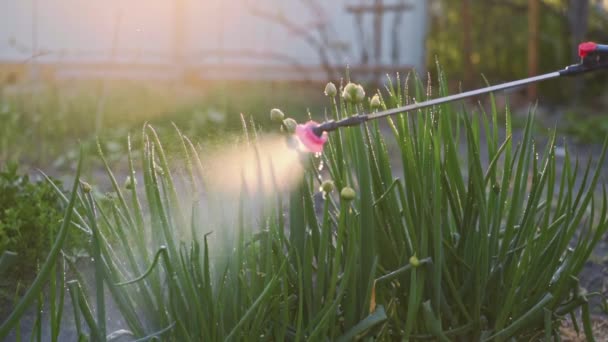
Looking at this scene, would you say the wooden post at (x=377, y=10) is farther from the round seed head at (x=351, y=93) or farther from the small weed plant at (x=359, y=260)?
the round seed head at (x=351, y=93)

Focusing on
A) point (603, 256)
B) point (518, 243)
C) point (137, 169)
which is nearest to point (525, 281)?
point (518, 243)

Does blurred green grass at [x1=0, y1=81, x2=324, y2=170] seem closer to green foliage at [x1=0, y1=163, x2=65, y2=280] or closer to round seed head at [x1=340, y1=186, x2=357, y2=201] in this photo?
green foliage at [x1=0, y1=163, x2=65, y2=280]

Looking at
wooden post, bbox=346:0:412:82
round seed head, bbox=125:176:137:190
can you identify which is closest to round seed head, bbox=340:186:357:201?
round seed head, bbox=125:176:137:190

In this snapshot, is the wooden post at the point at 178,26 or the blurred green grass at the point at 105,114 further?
the wooden post at the point at 178,26

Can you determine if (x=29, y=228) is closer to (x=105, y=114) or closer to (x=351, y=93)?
(x=351, y=93)

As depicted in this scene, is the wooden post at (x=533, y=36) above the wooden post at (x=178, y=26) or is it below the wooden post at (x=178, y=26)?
below

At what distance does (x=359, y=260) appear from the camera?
1822mm

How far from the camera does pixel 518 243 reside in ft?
6.48

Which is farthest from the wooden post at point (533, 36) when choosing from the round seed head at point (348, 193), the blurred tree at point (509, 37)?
the round seed head at point (348, 193)

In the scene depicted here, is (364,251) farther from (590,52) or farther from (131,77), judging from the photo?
(131,77)

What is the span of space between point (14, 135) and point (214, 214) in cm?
392

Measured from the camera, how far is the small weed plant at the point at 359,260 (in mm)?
1718

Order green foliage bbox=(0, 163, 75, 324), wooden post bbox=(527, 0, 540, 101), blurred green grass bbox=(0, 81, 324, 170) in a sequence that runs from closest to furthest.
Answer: green foliage bbox=(0, 163, 75, 324) < blurred green grass bbox=(0, 81, 324, 170) < wooden post bbox=(527, 0, 540, 101)

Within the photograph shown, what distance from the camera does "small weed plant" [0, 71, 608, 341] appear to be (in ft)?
5.64
